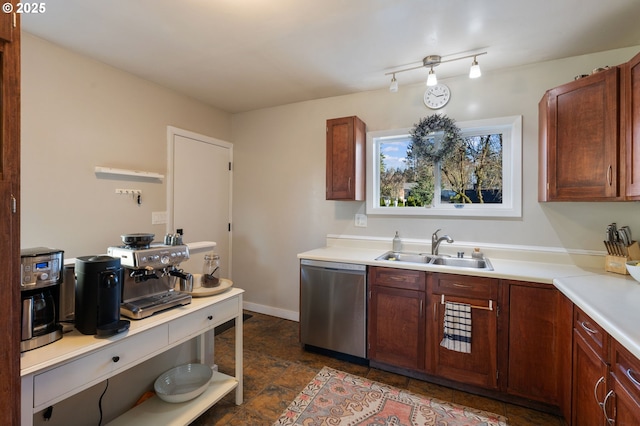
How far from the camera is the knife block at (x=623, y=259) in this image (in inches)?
75.9

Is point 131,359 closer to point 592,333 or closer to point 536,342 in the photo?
point 592,333

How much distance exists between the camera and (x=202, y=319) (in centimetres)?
166

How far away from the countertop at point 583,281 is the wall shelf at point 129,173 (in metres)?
1.67

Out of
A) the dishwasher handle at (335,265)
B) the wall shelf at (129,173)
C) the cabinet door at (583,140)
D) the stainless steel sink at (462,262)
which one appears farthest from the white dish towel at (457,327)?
the wall shelf at (129,173)

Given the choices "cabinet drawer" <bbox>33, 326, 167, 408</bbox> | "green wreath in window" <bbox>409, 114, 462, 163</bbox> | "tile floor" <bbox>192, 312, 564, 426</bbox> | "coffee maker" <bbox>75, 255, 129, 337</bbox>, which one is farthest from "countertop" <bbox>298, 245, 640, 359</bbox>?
"coffee maker" <bbox>75, 255, 129, 337</bbox>

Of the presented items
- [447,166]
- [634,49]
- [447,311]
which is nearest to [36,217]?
[447,311]

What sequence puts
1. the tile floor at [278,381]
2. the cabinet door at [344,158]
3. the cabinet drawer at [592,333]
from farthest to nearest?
the cabinet door at [344,158], the tile floor at [278,381], the cabinet drawer at [592,333]

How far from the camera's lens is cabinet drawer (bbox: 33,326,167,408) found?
1054 millimetres

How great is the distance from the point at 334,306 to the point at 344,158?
1.40 metres

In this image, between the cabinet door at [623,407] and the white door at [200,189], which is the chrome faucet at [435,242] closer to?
the cabinet door at [623,407]

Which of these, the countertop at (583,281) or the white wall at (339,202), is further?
the white wall at (339,202)

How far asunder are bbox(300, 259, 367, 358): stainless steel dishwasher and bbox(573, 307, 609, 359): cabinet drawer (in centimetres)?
134

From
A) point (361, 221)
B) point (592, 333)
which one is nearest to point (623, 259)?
point (592, 333)

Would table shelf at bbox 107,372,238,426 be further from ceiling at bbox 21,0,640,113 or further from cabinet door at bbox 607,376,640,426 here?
ceiling at bbox 21,0,640,113
